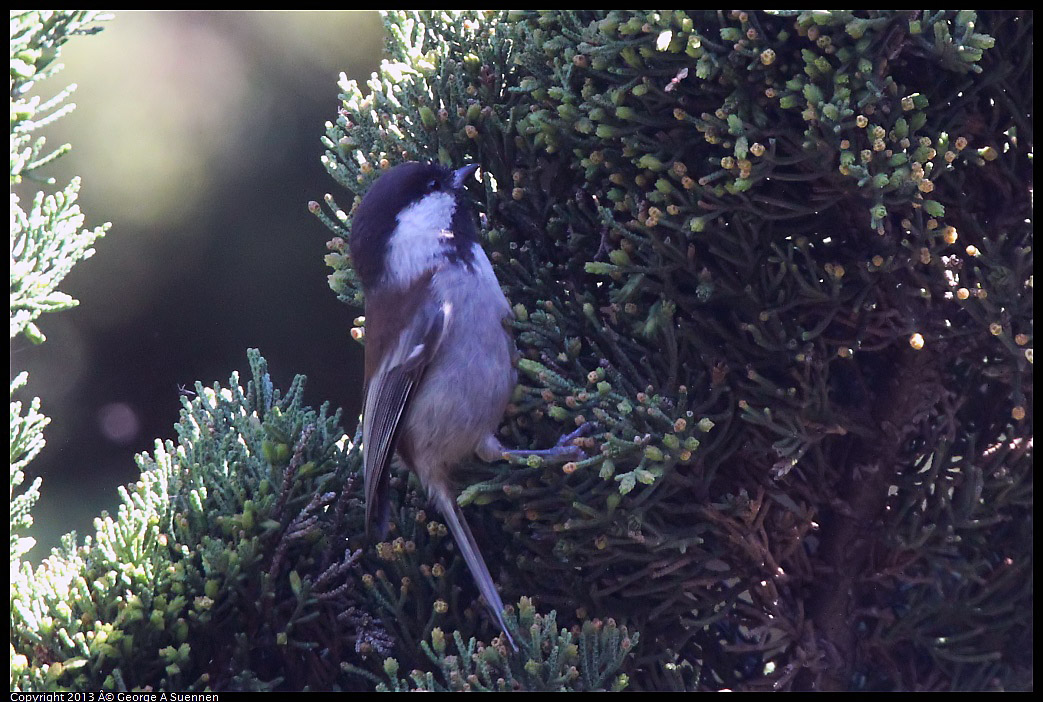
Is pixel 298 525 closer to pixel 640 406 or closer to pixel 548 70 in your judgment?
Answer: pixel 640 406

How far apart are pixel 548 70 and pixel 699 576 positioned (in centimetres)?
124

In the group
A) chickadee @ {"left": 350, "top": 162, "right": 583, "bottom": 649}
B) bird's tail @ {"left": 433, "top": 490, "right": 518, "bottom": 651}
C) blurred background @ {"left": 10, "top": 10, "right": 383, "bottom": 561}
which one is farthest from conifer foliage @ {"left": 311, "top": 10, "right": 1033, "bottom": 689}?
blurred background @ {"left": 10, "top": 10, "right": 383, "bottom": 561}

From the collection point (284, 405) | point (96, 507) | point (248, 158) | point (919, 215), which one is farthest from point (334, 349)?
point (919, 215)

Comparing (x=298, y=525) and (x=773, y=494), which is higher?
(x=298, y=525)

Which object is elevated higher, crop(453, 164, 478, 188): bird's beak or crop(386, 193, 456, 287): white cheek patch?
crop(453, 164, 478, 188): bird's beak

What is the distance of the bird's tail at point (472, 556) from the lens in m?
2.24

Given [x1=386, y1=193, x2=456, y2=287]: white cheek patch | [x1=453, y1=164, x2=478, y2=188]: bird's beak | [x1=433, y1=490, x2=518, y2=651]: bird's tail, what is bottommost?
[x1=433, y1=490, x2=518, y2=651]: bird's tail

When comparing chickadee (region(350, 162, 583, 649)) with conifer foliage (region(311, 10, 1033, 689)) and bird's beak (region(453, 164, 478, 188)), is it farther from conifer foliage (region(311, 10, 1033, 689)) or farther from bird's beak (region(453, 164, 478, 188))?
conifer foliage (region(311, 10, 1033, 689))

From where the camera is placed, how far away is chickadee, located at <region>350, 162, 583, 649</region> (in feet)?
8.66

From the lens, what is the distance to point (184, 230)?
15.7 feet

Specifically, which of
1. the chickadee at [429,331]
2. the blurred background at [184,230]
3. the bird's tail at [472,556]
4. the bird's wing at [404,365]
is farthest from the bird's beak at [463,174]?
the blurred background at [184,230]

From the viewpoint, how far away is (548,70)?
7.77 feet

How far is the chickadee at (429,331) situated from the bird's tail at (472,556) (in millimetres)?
36

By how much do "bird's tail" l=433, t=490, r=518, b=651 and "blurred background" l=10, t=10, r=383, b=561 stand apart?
2431mm
